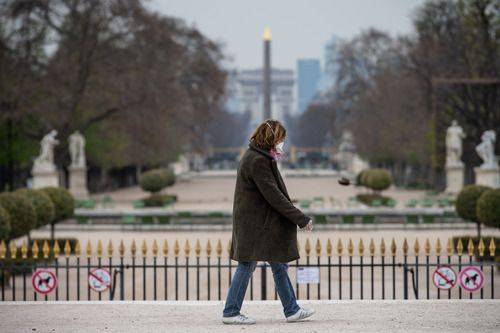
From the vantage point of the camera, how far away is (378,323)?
9.82m

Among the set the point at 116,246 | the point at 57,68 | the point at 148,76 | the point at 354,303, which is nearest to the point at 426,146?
the point at 148,76

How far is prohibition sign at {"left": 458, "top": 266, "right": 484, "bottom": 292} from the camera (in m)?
12.6

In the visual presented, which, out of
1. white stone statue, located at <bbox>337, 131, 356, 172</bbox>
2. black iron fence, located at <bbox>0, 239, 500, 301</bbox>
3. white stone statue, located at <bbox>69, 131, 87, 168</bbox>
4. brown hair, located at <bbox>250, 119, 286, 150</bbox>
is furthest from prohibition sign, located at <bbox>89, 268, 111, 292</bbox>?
white stone statue, located at <bbox>337, 131, 356, 172</bbox>

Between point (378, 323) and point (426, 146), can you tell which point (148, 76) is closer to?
point (426, 146)

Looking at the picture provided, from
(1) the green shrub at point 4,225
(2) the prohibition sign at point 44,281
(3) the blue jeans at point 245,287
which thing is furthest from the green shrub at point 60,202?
(3) the blue jeans at point 245,287

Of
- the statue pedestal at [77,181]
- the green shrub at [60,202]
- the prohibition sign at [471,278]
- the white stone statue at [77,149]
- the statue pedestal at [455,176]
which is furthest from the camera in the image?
the statue pedestal at [77,181]

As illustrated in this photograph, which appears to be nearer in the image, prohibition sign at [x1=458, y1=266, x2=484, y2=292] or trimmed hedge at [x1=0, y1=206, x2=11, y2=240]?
prohibition sign at [x1=458, y1=266, x2=484, y2=292]

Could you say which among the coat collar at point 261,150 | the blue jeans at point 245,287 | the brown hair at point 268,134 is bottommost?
the blue jeans at point 245,287

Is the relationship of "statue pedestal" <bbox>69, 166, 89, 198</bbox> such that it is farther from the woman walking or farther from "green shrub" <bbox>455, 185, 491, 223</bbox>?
the woman walking

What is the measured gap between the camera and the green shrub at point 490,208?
72.5 feet

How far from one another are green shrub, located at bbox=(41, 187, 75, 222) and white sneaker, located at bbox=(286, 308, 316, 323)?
1594cm

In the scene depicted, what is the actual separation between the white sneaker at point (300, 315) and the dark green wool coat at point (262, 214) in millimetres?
531

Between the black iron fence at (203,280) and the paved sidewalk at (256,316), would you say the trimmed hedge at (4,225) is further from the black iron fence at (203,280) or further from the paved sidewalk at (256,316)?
the paved sidewalk at (256,316)

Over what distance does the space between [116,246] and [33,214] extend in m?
5.12
